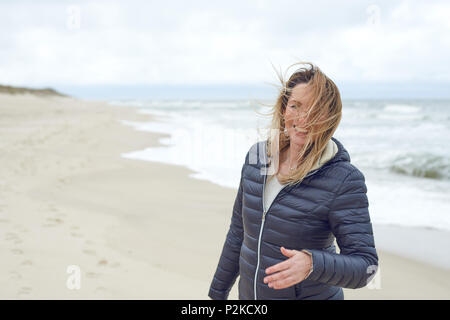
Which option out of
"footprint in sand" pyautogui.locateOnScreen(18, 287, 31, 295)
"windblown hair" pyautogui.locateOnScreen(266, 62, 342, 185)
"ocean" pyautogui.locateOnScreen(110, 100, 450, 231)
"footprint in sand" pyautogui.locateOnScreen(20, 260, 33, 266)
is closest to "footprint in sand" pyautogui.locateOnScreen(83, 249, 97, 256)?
"footprint in sand" pyautogui.locateOnScreen(20, 260, 33, 266)

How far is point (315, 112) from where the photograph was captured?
1.65m

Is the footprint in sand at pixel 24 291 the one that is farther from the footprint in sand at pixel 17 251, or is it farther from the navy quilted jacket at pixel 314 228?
the navy quilted jacket at pixel 314 228

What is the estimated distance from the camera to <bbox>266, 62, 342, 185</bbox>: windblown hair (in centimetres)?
164

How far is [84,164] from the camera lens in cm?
1034

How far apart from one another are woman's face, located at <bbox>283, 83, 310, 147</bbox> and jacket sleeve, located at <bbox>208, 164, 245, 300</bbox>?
0.46 metres

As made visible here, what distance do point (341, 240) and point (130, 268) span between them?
340cm

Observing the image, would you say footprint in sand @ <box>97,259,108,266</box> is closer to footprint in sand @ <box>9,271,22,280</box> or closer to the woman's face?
footprint in sand @ <box>9,271,22,280</box>

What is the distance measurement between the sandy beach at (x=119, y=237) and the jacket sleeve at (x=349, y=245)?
2.71m

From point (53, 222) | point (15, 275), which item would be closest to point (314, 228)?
point (15, 275)

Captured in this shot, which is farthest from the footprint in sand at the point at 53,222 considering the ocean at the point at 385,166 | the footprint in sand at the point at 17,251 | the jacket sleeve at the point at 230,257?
the jacket sleeve at the point at 230,257

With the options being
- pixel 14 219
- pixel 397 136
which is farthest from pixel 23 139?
pixel 397 136

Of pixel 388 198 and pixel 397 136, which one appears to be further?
pixel 397 136
